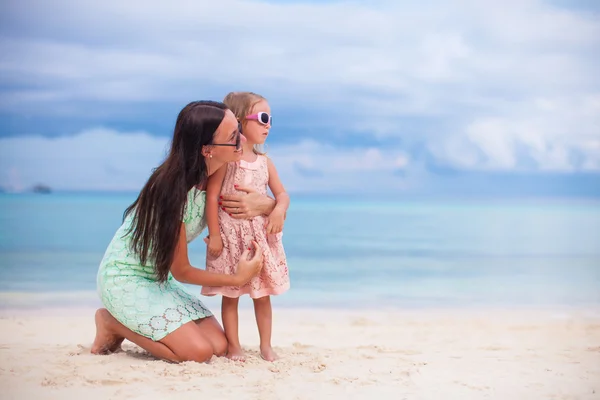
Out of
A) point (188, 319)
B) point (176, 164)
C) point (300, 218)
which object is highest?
point (176, 164)

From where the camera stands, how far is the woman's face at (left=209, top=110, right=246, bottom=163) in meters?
3.15

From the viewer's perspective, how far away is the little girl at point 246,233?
10.7 ft

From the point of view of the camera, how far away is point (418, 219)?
18328 mm

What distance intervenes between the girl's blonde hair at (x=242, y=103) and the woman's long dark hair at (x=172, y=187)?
A: 7.6 inches

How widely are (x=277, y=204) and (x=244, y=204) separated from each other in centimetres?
18

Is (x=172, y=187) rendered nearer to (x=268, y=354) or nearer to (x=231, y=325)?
(x=231, y=325)

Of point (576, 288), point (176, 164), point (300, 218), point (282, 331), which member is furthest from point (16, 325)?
point (300, 218)

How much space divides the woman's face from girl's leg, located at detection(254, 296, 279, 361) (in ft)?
2.41

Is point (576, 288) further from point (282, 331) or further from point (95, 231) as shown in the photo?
point (95, 231)

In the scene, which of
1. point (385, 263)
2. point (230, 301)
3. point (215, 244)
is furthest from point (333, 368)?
point (385, 263)

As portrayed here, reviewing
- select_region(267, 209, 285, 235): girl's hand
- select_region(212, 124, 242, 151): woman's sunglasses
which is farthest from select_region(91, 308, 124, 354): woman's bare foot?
select_region(212, 124, 242, 151): woman's sunglasses

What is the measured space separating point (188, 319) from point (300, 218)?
14756mm

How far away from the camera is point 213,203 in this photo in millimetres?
3240

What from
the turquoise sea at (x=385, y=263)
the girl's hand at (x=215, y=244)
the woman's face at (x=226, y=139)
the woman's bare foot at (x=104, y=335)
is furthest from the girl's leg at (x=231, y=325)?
the turquoise sea at (x=385, y=263)
